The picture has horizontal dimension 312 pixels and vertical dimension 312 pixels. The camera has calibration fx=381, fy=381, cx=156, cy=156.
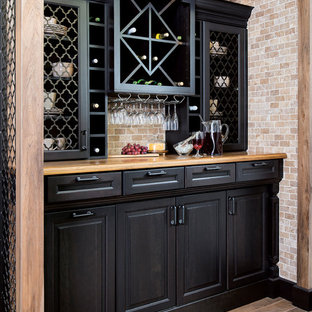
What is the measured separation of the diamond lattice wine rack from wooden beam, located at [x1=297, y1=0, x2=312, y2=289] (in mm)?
859

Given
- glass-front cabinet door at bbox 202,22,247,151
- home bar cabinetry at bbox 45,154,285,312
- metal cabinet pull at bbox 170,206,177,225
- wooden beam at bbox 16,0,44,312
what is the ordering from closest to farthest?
wooden beam at bbox 16,0,44,312, home bar cabinetry at bbox 45,154,285,312, metal cabinet pull at bbox 170,206,177,225, glass-front cabinet door at bbox 202,22,247,151

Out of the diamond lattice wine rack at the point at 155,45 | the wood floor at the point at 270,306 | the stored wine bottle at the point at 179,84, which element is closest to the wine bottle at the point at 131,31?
the diamond lattice wine rack at the point at 155,45

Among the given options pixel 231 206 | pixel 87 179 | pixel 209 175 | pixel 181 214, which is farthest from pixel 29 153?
pixel 231 206

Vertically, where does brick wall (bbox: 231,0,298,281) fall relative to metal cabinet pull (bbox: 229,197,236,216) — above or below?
above

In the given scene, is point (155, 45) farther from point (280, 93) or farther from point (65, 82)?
point (280, 93)

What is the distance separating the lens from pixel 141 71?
312cm

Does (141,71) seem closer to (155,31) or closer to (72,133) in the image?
(155,31)

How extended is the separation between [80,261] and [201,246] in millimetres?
946

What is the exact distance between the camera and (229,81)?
355 centimetres

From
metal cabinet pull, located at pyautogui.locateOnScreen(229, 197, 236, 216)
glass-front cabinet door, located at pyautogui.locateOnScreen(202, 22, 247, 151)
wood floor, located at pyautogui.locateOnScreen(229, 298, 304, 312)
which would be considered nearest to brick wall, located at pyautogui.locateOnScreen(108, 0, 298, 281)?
glass-front cabinet door, located at pyautogui.locateOnScreen(202, 22, 247, 151)

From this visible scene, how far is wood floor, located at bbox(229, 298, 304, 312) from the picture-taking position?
3.00m

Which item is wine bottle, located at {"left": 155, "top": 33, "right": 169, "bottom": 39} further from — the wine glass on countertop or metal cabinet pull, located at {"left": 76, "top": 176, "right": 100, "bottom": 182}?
metal cabinet pull, located at {"left": 76, "top": 176, "right": 100, "bottom": 182}

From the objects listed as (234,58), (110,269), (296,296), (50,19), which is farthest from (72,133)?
(296,296)

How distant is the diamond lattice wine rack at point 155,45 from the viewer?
9.34ft
